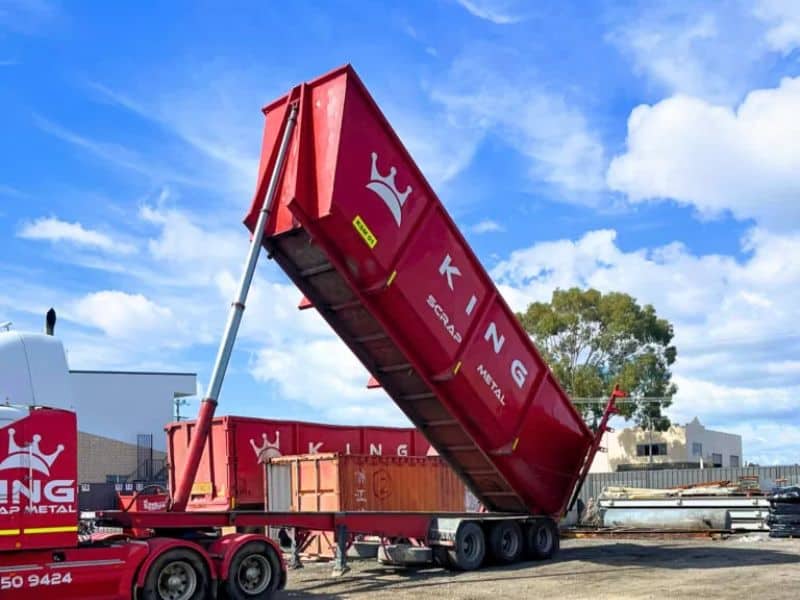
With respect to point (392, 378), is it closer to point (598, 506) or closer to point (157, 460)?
point (598, 506)

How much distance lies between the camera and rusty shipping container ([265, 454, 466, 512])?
1562cm

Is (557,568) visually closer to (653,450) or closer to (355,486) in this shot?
(355,486)

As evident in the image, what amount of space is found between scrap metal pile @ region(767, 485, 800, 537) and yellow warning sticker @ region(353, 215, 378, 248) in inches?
488

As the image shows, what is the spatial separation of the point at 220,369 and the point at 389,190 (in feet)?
11.0

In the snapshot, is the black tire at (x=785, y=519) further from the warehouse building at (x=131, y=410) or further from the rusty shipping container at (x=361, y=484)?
the warehouse building at (x=131, y=410)

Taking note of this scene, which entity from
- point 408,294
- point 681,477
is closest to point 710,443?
point 681,477

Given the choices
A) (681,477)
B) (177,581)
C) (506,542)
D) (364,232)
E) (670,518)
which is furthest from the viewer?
(681,477)

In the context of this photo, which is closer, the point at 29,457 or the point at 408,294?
the point at 29,457

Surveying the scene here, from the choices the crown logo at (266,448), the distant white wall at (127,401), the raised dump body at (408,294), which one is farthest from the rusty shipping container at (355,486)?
the distant white wall at (127,401)

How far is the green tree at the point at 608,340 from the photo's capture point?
5109cm

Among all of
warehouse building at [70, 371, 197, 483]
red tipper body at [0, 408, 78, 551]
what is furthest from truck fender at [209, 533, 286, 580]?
warehouse building at [70, 371, 197, 483]

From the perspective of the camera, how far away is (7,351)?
834 cm

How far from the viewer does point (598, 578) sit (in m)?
13.0

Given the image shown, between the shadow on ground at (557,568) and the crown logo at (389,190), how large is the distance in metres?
5.08
